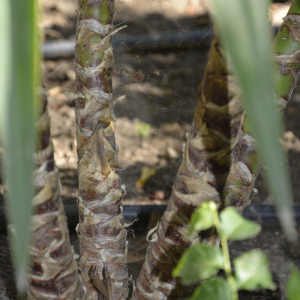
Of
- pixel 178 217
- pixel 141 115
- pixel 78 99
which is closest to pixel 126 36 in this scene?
pixel 141 115

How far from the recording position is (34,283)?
0.49 metres

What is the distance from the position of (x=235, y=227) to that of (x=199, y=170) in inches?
4.1

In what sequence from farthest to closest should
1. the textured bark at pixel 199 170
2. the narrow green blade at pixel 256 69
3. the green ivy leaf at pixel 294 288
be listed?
the textured bark at pixel 199 170, the green ivy leaf at pixel 294 288, the narrow green blade at pixel 256 69

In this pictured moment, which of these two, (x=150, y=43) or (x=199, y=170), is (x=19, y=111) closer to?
(x=199, y=170)

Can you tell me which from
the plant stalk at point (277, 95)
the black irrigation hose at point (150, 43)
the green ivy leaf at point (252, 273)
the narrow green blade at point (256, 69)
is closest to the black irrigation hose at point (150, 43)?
the black irrigation hose at point (150, 43)

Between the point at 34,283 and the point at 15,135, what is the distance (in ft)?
1.38

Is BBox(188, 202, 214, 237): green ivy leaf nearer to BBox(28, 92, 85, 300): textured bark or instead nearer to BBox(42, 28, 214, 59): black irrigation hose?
BBox(28, 92, 85, 300): textured bark

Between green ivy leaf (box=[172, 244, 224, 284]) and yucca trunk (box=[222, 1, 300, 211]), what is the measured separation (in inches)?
7.5

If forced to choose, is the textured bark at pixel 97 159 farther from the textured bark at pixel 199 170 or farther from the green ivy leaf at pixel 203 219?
the green ivy leaf at pixel 203 219

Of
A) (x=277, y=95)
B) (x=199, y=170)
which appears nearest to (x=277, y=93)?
(x=277, y=95)

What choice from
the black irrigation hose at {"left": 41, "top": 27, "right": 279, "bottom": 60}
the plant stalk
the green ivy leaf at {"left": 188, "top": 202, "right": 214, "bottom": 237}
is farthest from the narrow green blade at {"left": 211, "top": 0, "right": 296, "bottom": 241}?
the black irrigation hose at {"left": 41, "top": 27, "right": 279, "bottom": 60}

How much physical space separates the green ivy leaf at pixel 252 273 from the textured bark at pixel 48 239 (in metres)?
0.25

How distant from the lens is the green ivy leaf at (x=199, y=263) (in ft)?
1.03

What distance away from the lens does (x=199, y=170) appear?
1.36ft
